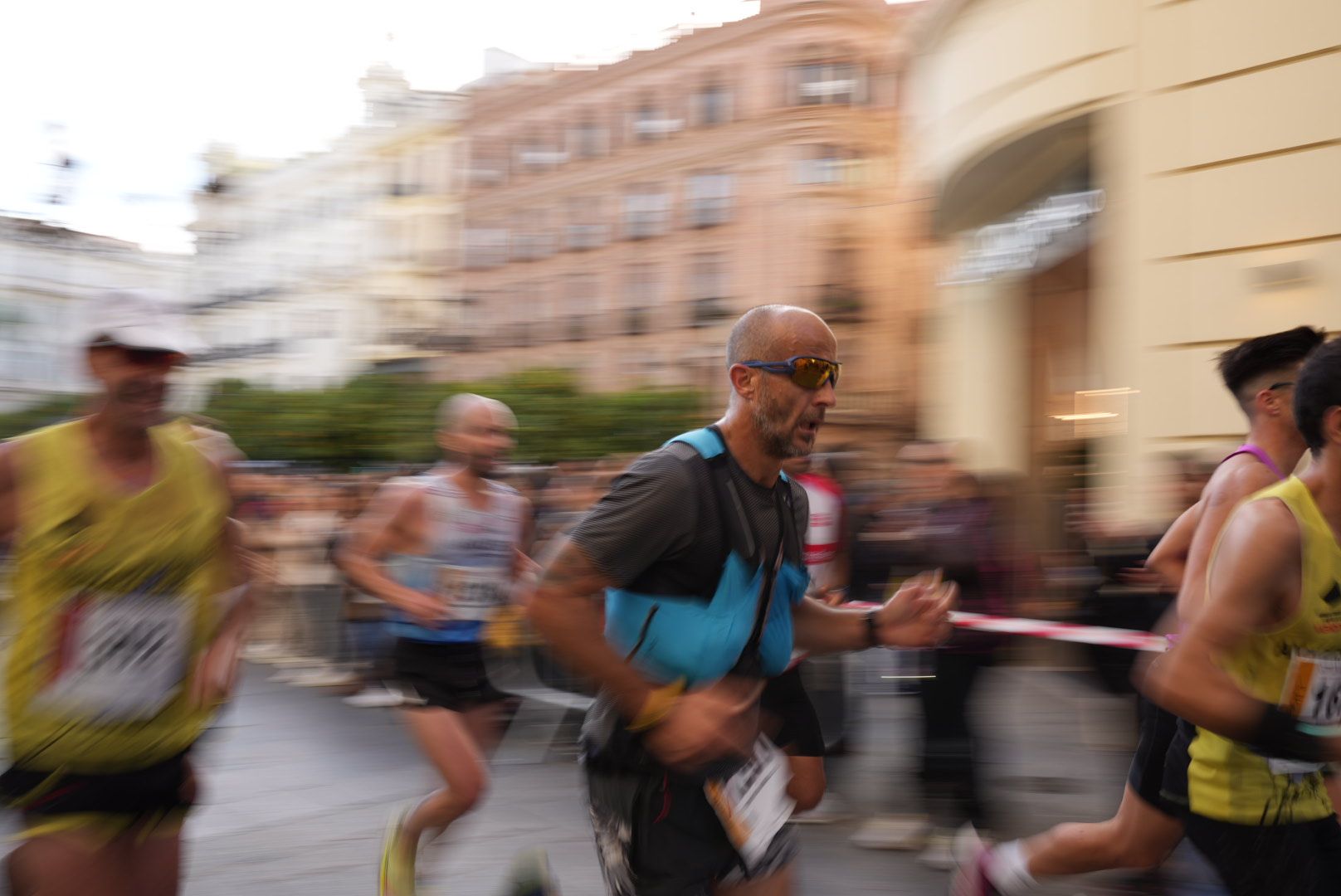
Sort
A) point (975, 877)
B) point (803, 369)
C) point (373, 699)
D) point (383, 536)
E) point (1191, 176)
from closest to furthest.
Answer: point (803, 369)
point (975, 877)
point (383, 536)
point (1191, 176)
point (373, 699)

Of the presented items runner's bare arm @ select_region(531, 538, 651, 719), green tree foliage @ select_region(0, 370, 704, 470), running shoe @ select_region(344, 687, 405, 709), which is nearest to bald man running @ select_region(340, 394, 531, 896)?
runner's bare arm @ select_region(531, 538, 651, 719)

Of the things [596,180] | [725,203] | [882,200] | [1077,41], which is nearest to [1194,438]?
[1077,41]

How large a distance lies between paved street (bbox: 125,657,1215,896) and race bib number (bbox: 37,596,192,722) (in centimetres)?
225

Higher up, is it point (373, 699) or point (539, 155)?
point (539, 155)

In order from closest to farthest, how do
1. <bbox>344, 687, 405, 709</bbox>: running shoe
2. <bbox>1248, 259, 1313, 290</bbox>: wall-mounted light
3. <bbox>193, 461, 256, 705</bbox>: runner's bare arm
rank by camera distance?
1. <bbox>193, 461, 256, 705</bbox>: runner's bare arm
2. <bbox>1248, 259, 1313, 290</bbox>: wall-mounted light
3. <bbox>344, 687, 405, 709</bbox>: running shoe

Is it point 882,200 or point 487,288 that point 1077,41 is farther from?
point 487,288

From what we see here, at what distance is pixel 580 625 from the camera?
258 centimetres

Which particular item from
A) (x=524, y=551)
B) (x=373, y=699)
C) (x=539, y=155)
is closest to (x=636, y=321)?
(x=539, y=155)

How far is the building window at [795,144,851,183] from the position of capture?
3262 cm

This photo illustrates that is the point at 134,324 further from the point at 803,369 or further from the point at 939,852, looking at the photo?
the point at 939,852

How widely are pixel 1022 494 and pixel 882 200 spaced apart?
19508 millimetres

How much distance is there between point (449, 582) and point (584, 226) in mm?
34901

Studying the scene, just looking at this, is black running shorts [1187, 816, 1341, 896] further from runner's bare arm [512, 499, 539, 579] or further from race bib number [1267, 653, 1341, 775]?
runner's bare arm [512, 499, 539, 579]

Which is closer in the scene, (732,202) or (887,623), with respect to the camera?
(887,623)
